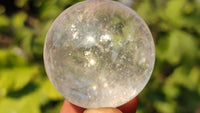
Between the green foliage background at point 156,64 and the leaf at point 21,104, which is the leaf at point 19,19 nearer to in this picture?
the green foliage background at point 156,64

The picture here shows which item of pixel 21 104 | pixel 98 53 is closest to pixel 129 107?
pixel 98 53

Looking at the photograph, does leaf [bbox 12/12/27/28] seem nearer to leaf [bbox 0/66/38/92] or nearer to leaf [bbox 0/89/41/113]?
leaf [bbox 0/66/38/92]

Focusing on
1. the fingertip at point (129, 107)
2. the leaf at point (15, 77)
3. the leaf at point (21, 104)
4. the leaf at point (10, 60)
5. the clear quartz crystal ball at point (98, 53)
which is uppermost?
the clear quartz crystal ball at point (98, 53)

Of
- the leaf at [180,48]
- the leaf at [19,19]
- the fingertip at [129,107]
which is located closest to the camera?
the fingertip at [129,107]

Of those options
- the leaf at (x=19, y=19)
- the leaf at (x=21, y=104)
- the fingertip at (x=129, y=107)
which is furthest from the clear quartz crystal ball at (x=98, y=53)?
the leaf at (x=19, y=19)

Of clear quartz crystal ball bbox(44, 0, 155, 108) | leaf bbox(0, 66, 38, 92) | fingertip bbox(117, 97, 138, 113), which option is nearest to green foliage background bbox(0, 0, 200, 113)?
leaf bbox(0, 66, 38, 92)

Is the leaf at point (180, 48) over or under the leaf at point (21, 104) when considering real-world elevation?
over
